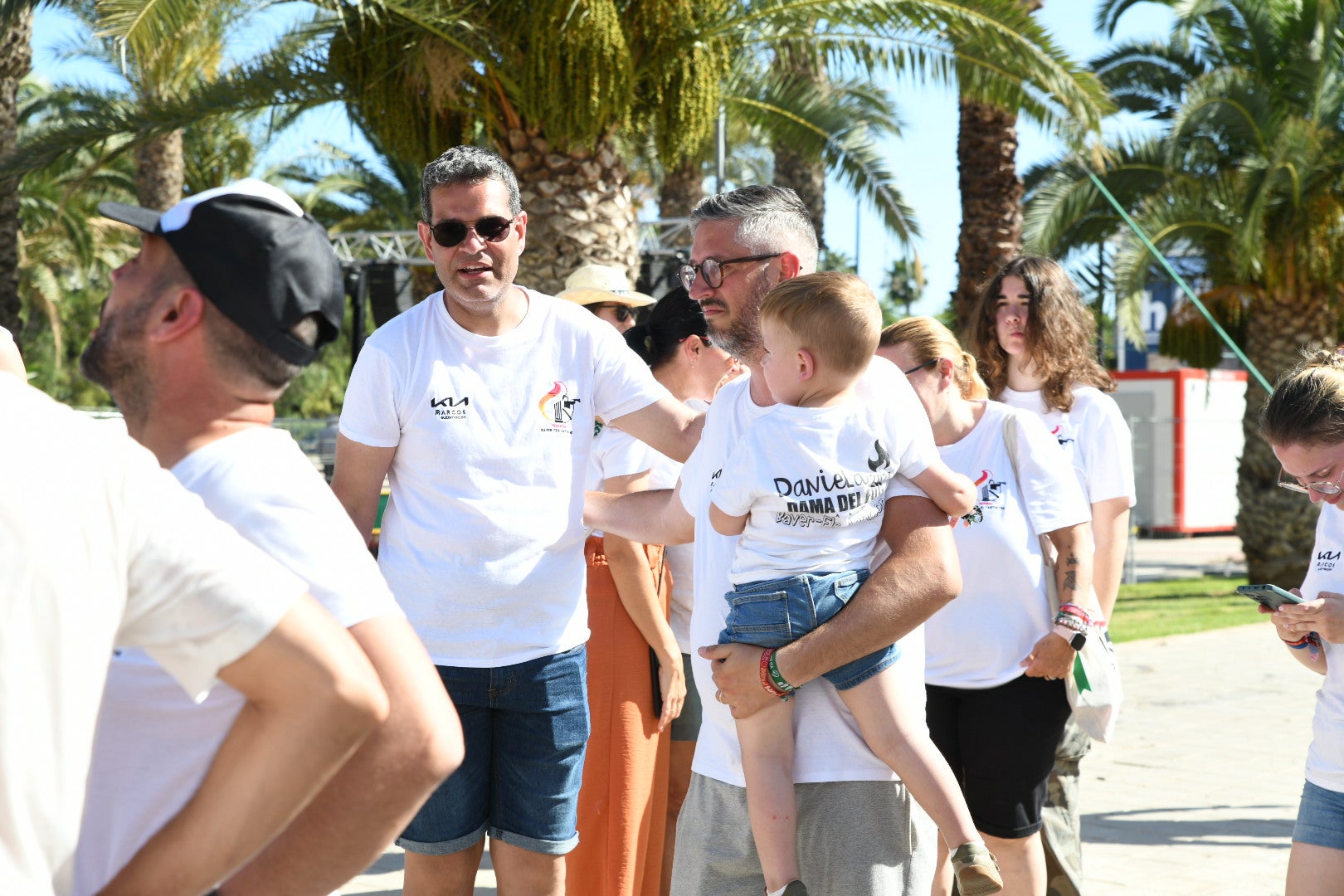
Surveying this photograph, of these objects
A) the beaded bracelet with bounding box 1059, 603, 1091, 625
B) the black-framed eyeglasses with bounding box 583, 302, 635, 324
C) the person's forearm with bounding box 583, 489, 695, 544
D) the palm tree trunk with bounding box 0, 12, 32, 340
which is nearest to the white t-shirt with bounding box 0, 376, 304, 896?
Result: the person's forearm with bounding box 583, 489, 695, 544

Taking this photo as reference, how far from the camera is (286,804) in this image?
138 centimetres

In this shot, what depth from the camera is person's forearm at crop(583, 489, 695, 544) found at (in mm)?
3057

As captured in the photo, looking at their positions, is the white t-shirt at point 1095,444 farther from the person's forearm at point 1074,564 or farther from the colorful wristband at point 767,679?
the colorful wristband at point 767,679

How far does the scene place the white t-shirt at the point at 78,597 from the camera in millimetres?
1237

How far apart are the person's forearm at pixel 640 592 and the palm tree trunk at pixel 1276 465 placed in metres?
12.6

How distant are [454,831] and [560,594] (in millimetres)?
648

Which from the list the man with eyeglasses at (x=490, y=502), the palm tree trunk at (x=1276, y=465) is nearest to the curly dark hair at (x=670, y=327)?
the man with eyeglasses at (x=490, y=502)

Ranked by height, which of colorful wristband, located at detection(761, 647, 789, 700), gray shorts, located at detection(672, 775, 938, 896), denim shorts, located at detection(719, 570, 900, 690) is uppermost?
denim shorts, located at detection(719, 570, 900, 690)

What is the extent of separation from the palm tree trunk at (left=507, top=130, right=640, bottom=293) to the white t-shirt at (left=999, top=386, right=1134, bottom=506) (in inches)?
173

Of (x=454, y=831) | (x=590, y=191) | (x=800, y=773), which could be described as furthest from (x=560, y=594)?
(x=590, y=191)

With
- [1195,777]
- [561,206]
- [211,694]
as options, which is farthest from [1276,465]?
[211,694]

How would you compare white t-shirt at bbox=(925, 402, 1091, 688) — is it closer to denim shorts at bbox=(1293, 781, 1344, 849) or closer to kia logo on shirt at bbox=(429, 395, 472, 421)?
denim shorts at bbox=(1293, 781, 1344, 849)

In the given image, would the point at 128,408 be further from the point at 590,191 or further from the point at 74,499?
the point at 590,191

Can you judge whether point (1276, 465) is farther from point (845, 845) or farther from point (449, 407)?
point (845, 845)
